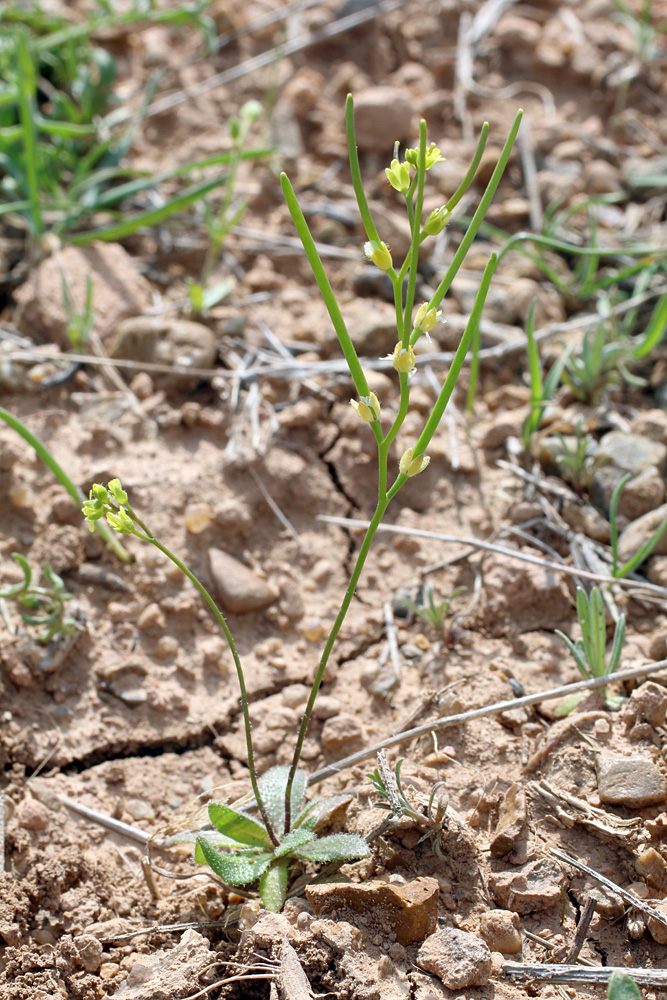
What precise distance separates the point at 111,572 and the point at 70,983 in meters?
1.07

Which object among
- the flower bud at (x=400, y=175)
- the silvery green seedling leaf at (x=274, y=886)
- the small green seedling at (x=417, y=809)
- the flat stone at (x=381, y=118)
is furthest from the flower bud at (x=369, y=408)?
the flat stone at (x=381, y=118)

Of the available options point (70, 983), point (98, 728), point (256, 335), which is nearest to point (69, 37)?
point (256, 335)

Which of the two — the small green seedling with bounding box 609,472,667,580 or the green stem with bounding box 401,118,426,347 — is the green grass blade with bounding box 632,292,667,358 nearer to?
the small green seedling with bounding box 609,472,667,580

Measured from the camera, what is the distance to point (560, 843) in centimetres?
172

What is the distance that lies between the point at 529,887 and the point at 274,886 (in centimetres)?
52

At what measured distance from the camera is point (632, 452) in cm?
248

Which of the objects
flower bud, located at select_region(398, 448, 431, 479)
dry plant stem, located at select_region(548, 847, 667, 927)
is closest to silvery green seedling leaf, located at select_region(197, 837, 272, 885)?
dry plant stem, located at select_region(548, 847, 667, 927)

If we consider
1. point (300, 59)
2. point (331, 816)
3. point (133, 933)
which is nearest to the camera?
point (133, 933)

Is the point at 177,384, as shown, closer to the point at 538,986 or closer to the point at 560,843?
the point at 560,843

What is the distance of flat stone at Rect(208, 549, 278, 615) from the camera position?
91.3 inches

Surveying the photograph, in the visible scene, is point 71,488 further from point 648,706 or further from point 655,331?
point 655,331

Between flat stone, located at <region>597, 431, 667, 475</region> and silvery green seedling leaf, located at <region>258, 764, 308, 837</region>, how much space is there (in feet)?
4.48

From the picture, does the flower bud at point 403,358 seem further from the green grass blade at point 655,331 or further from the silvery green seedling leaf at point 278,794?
the green grass blade at point 655,331

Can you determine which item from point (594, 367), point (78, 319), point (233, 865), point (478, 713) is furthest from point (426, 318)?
point (78, 319)
